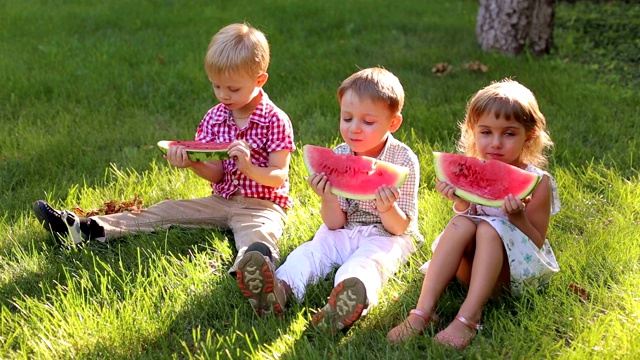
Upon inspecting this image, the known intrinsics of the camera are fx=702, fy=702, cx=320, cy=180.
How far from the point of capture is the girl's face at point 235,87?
12.0ft

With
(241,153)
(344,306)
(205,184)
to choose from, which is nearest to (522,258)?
(344,306)

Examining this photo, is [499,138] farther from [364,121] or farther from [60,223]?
[60,223]

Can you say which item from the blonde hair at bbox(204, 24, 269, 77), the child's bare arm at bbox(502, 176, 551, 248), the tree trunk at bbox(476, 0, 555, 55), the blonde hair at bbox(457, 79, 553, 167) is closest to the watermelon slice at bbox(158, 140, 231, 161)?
the blonde hair at bbox(204, 24, 269, 77)

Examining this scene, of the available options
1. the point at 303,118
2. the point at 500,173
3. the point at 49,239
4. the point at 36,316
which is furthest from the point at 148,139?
the point at 500,173

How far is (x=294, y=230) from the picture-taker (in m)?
3.92

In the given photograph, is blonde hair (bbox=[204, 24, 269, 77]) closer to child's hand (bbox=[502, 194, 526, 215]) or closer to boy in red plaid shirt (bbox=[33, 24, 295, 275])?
boy in red plaid shirt (bbox=[33, 24, 295, 275])

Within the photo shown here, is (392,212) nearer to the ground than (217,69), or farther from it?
nearer to the ground

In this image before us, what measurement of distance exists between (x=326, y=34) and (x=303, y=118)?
2.93 m

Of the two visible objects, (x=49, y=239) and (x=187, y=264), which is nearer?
(x=187, y=264)

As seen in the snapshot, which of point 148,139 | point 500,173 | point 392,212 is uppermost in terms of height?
point 500,173

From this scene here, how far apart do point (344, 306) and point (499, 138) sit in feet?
3.37

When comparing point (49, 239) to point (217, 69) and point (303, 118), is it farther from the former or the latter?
point (303, 118)

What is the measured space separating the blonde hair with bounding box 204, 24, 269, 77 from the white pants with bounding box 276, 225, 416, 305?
36.5 inches

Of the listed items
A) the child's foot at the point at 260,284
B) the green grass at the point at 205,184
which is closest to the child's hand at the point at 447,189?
the green grass at the point at 205,184
